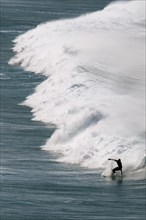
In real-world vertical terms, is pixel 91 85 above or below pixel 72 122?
below

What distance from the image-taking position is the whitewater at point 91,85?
5525 cm

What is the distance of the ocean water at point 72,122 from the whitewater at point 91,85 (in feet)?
0.17

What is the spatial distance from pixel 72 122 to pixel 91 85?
1076cm

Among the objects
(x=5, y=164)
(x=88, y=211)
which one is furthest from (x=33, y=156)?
(x=88, y=211)

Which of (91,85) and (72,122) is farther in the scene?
(91,85)

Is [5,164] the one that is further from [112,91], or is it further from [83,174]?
[112,91]

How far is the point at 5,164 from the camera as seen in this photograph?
53.0 metres

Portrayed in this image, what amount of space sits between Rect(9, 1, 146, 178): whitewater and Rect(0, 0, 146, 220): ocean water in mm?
51

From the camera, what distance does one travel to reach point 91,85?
70.9 metres

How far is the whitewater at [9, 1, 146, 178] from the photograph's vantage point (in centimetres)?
5525

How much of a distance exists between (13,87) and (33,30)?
1314 inches

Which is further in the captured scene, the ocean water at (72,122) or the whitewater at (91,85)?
the whitewater at (91,85)

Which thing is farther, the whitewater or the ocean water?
the whitewater

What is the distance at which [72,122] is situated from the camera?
60.4 meters
